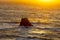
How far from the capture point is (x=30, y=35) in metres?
7.98

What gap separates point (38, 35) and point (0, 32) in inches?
56.5

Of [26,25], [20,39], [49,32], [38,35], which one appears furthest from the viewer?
[26,25]

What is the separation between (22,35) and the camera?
7977 mm

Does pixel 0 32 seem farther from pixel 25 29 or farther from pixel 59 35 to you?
pixel 59 35

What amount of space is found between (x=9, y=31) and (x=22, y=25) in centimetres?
96

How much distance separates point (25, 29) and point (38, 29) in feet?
1.74

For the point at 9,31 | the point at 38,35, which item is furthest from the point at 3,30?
the point at 38,35

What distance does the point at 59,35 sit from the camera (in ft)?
26.6

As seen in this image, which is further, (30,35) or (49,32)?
(49,32)

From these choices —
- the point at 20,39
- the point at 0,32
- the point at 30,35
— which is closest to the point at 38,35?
the point at 30,35

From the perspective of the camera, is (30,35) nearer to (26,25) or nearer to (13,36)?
(13,36)

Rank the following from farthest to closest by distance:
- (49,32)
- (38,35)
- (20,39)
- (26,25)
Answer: (26,25) < (49,32) < (38,35) < (20,39)

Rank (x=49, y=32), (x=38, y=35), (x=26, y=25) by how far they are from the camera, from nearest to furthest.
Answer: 1. (x=38, y=35)
2. (x=49, y=32)
3. (x=26, y=25)

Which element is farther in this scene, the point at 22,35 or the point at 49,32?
the point at 49,32
